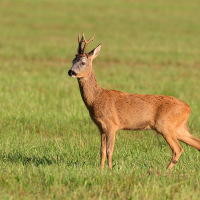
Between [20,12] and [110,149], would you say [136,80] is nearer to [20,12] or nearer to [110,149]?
[110,149]

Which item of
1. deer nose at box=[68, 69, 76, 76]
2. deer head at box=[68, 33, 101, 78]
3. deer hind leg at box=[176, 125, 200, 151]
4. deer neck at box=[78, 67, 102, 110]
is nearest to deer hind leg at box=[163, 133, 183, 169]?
deer hind leg at box=[176, 125, 200, 151]

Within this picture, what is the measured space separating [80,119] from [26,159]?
328 cm

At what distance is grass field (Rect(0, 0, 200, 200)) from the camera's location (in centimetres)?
575

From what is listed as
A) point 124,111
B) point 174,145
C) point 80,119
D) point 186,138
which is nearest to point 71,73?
point 124,111

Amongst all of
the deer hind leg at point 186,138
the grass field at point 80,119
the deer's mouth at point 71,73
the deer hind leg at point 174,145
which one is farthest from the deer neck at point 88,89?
the deer hind leg at point 186,138

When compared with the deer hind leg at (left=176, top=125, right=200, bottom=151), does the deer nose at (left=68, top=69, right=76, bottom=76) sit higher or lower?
higher

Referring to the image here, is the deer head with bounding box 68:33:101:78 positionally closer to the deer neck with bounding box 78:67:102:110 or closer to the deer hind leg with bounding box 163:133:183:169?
the deer neck with bounding box 78:67:102:110

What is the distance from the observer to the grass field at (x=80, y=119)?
18.9ft

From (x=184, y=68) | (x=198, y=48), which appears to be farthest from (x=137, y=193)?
(x=198, y=48)

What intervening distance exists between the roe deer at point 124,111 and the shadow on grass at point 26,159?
83 cm

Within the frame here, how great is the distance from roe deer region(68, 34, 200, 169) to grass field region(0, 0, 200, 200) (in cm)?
45

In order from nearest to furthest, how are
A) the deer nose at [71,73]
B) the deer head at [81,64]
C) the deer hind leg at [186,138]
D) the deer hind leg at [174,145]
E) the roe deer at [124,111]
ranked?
the deer nose at [71,73]
the deer head at [81,64]
the roe deer at [124,111]
the deer hind leg at [174,145]
the deer hind leg at [186,138]

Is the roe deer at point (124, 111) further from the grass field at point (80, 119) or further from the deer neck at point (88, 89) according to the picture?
the grass field at point (80, 119)

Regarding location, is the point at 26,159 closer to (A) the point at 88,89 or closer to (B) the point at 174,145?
(A) the point at 88,89
